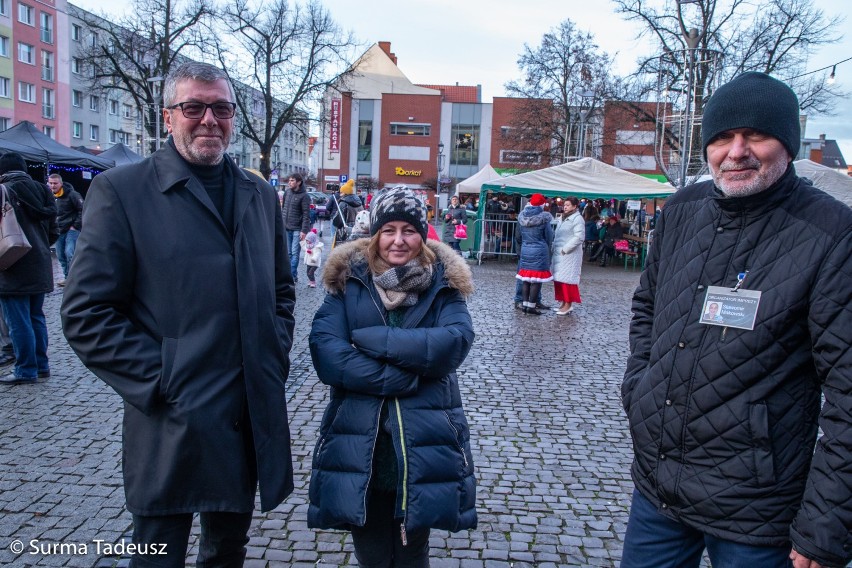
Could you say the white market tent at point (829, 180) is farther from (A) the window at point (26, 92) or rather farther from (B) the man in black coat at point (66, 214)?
(A) the window at point (26, 92)

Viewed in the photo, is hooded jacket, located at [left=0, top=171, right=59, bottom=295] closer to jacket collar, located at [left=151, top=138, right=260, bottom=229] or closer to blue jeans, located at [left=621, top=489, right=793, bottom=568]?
jacket collar, located at [left=151, top=138, right=260, bottom=229]

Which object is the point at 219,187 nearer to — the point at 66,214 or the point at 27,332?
the point at 27,332

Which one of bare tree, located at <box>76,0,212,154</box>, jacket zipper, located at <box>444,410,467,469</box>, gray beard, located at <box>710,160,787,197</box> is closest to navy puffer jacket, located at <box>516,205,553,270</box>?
jacket zipper, located at <box>444,410,467,469</box>

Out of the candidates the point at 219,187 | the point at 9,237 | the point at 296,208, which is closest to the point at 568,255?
the point at 296,208

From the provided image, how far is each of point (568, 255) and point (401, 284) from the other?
8666mm

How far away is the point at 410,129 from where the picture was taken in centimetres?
6269

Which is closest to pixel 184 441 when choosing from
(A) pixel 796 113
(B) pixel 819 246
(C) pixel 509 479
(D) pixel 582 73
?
(B) pixel 819 246

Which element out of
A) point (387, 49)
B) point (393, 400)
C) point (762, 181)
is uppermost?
point (387, 49)

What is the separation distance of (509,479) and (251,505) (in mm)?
2341

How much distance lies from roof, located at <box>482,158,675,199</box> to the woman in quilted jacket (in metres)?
15.6

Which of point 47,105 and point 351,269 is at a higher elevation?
point 47,105

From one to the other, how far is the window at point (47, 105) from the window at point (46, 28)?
389 cm

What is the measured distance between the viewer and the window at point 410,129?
6244 centimetres

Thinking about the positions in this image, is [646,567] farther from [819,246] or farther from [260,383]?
[260,383]
